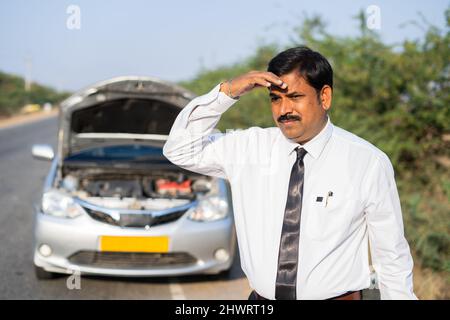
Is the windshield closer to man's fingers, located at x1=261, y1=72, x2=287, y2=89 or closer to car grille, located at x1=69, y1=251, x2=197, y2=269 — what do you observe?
car grille, located at x1=69, y1=251, x2=197, y2=269

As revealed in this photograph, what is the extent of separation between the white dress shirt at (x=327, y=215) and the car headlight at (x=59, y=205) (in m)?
3.35

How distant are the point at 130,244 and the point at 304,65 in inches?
134

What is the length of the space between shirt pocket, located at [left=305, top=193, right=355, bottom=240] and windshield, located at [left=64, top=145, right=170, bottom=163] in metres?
4.11

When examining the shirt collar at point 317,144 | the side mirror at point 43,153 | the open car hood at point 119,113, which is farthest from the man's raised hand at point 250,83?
the side mirror at point 43,153

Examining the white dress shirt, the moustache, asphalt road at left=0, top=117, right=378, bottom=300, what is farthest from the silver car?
the moustache

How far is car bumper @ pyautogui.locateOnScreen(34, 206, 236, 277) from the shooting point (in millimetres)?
5199

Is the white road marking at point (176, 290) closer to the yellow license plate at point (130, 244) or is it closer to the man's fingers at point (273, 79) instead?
the yellow license plate at point (130, 244)

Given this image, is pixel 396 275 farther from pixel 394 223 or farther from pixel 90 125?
pixel 90 125

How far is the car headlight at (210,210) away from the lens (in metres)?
5.48

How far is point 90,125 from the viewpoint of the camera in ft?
22.4

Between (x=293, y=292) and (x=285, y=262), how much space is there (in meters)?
0.12

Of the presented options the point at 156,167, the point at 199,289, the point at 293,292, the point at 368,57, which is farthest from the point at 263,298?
the point at 368,57

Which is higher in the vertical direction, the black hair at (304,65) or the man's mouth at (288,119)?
the black hair at (304,65)

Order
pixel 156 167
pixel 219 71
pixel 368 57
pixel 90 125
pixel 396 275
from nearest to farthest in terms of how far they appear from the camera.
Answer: pixel 396 275 < pixel 156 167 < pixel 90 125 < pixel 368 57 < pixel 219 71
